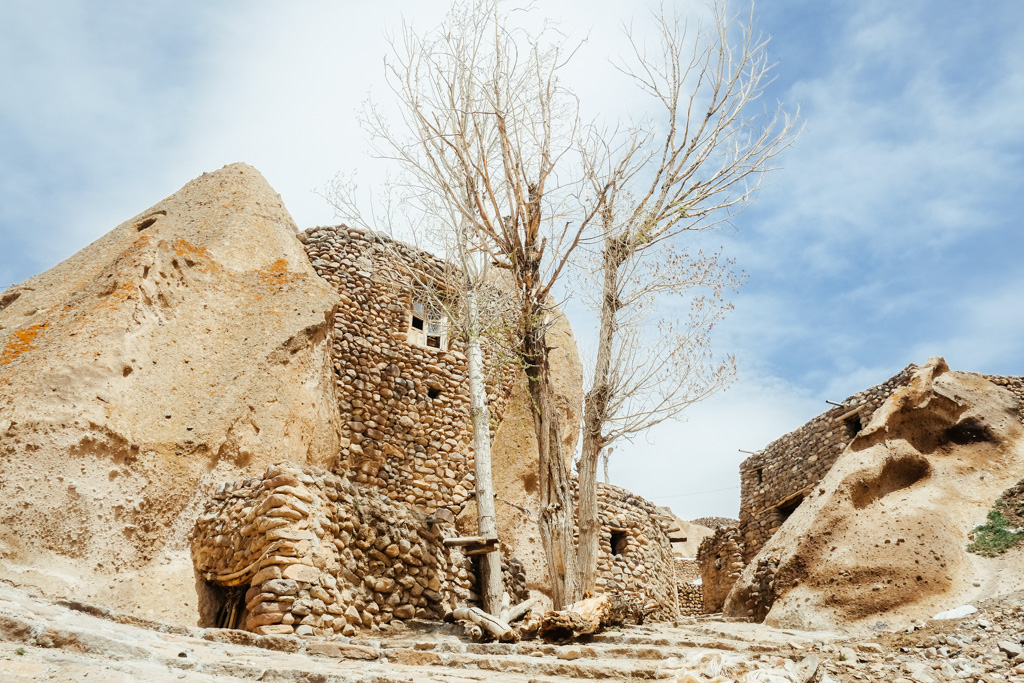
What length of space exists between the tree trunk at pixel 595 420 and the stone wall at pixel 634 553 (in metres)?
3.83

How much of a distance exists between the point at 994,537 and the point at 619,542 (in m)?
5.59

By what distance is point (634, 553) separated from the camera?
43.6ft

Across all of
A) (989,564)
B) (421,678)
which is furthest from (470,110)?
(989,564)

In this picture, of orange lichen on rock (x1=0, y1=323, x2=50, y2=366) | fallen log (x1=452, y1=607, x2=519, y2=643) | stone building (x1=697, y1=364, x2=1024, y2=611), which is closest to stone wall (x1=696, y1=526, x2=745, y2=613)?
stone building (x1=697, y1=364, x2=1024, y2=611)

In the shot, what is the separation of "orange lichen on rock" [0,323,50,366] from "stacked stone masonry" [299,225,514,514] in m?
4.10

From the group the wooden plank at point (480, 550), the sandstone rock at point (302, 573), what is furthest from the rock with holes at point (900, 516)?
the sandstone rock at point (302, 573)

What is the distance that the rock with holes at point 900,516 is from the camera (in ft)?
32.6

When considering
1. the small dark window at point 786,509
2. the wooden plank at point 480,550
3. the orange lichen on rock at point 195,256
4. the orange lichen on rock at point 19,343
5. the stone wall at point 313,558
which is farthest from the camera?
the small dark window at point 786,509

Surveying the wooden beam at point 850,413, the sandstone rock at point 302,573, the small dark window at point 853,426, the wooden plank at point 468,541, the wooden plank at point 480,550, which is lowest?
the sandstone rock at point 302,573

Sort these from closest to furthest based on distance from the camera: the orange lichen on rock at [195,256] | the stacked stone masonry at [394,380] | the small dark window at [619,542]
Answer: the orange lichen on rock at [195,256] → the stacked stone masonry at [394,380] → the small dark window at [619,542]

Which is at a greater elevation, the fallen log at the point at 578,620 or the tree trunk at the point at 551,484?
the tree trunk at the point at 551,484

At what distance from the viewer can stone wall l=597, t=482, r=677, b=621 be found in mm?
12922

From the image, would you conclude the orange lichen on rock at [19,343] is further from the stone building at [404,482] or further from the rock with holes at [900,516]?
the rock with holes at [900,516]

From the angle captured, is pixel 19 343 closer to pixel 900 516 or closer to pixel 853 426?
pixel 900 516
